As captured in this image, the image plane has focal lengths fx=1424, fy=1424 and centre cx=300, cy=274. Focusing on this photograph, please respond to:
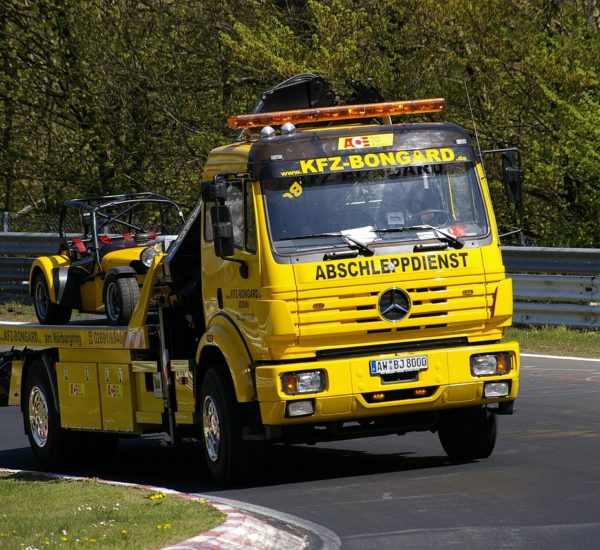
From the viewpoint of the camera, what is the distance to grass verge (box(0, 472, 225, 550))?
7.64 m

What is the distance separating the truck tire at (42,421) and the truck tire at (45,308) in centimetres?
118

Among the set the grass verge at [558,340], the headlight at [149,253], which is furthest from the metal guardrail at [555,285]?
the headlight at [149,253]

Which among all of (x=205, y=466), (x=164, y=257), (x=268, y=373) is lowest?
(x=205, y=466)

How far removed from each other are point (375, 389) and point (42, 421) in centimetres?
419

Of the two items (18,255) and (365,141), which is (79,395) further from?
A: (18,255)

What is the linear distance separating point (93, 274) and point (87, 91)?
14062 millimetres

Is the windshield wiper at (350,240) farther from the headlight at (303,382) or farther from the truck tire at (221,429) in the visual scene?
the truck tire at (221,429)

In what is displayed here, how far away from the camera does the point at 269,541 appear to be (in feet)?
25.2

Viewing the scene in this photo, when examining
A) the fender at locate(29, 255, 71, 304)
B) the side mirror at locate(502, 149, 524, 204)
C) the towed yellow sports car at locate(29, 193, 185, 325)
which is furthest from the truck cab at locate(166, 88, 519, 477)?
the fender at locate(29, 255, 71, 304)

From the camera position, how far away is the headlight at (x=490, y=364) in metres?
9.91

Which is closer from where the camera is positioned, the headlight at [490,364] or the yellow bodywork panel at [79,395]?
the headlight at [490,364]

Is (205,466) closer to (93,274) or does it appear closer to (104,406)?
(104,406)

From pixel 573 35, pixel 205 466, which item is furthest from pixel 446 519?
pixel 573 35

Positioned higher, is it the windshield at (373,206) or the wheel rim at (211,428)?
the windshield at (373,206)
